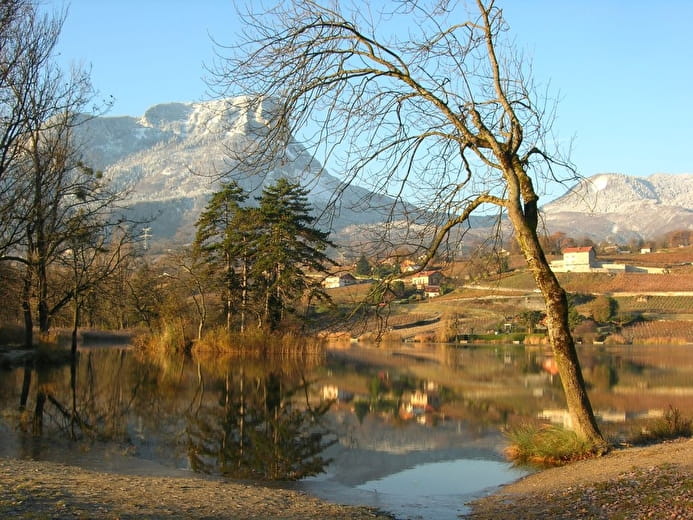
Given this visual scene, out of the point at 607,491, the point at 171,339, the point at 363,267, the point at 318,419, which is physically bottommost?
the point at 318,419

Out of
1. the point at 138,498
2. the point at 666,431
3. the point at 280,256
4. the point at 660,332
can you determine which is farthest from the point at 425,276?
the point at 660,332

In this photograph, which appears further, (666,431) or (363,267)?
(666,431)

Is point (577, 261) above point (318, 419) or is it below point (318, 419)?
above

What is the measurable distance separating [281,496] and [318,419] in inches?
310

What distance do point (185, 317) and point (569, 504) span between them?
32.5 metres

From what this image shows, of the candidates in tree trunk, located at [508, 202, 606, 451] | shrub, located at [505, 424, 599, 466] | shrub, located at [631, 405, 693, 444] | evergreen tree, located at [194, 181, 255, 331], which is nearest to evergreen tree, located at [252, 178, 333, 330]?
evergreen tree, located at [194, 181, 255, 331]

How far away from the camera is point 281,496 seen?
7973mm

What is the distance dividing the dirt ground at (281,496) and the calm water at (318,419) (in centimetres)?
83

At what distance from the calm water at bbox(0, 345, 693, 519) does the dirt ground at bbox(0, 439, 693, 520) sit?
0.83 m

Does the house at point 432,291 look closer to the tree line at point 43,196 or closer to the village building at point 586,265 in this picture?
the village building at point 586,265

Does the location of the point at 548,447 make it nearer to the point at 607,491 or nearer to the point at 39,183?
the point at 607,491

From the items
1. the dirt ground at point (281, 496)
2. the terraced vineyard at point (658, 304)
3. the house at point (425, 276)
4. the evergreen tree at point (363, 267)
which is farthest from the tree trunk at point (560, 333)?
the terraced vineyard at point (658, 304)

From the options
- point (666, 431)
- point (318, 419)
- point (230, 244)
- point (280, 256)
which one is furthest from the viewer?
point (230, 244)

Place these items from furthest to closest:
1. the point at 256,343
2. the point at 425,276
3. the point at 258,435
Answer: the point at 256,343, the point at 425,276, the point at 258,435
